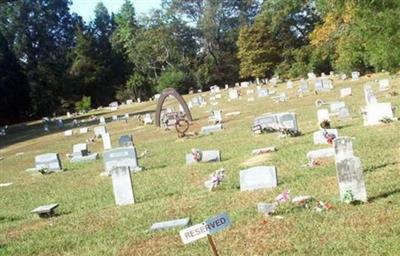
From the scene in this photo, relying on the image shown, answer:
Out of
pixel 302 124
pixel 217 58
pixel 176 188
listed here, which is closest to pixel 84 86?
pixel 217 58

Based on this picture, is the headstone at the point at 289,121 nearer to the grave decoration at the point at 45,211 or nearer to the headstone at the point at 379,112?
the headstone at the point at 379,112

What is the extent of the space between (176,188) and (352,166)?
535 cm

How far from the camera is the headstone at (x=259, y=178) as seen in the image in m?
12.4

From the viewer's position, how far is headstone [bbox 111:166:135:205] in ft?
43.5

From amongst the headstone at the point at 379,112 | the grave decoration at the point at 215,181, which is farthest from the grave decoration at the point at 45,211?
the headstone at the point at 379,112

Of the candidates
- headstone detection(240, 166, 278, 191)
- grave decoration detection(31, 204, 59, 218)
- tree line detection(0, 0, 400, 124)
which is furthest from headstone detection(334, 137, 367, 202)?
tree line detection(0, 0, 400, 124)

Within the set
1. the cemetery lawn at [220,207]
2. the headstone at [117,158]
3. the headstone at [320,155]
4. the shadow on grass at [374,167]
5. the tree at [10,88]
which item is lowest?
the cemetery lawn at [220,207]

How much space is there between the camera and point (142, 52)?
79188mm

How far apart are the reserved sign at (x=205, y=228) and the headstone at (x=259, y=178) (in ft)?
19.2

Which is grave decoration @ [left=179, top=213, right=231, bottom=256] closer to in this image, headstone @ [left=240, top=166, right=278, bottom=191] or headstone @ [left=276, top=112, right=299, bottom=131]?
headstone @ [left=240, top=166, right=278, bottom=191]

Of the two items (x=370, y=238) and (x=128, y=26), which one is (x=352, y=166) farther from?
(x=128, y=26)

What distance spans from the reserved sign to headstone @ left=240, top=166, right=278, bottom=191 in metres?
5.86

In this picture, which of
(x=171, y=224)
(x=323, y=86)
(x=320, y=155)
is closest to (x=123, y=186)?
(x=171, y=224)

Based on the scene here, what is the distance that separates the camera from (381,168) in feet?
41.2
